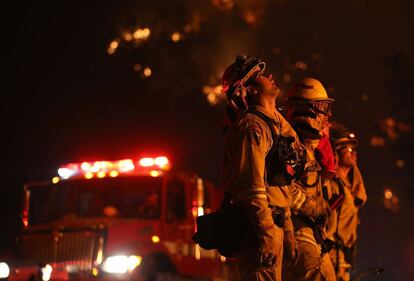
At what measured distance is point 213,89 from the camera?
92.4 feet

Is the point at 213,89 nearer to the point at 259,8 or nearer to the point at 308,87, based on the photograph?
the point at 259,8

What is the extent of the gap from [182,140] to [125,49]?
407 centimetres

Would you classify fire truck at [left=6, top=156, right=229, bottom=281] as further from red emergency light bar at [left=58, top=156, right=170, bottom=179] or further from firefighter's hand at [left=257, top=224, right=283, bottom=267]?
firefighter's hand at [left=257, top=224, right=283, bottom=267]

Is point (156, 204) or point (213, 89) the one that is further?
point (213, 89)

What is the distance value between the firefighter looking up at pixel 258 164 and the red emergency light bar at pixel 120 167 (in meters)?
5.68


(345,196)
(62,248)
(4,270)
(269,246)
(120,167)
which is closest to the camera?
(269,246)

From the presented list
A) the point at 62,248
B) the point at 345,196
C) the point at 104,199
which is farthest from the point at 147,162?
the point at 345,196

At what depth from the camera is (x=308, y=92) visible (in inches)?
245

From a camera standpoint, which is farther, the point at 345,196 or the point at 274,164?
the point at 345,196

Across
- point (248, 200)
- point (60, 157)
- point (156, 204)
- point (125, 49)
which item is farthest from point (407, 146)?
point (248, 200)

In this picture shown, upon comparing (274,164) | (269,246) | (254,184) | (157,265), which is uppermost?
(157,265)

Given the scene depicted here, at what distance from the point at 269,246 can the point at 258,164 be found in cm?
49

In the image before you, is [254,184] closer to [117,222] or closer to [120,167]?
[117,222]

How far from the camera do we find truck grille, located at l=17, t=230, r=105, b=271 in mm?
9508
